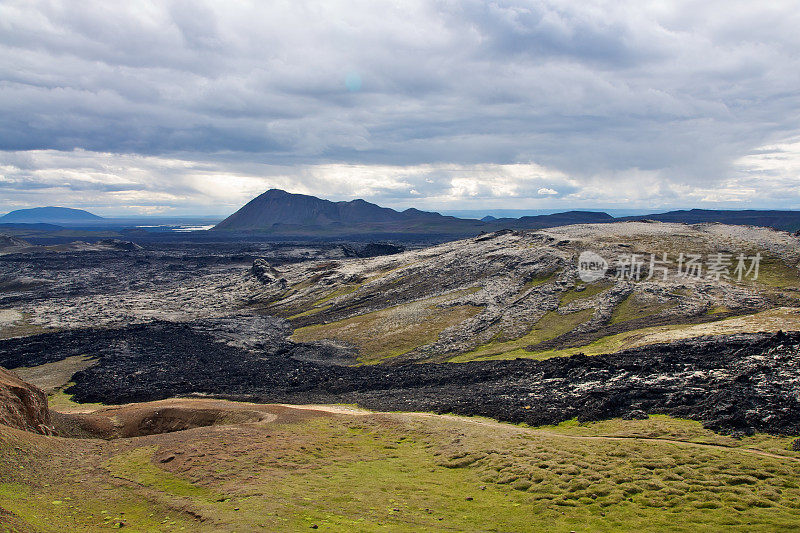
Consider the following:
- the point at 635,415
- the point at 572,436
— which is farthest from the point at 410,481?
the point at 635,415

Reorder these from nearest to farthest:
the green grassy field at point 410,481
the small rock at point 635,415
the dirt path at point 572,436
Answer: the green grassy field at point 410,481, the dirt path at point 572,436, the small rock at point 635,415

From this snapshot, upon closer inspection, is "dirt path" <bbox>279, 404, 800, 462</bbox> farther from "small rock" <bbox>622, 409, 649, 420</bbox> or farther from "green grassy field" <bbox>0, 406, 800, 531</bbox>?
"small rock" <bbox>622, 409, 649, 420</bbox>

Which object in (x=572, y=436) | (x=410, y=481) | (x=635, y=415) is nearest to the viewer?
(x=410, y=481)

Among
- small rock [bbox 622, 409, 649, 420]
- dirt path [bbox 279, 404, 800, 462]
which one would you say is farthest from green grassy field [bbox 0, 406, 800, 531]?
small rock [bbox 622, 409, 649, 420]

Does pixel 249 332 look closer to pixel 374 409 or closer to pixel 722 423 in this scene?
pixel 374 409

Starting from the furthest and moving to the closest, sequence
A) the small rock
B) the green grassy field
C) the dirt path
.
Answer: the small rock < the dirt path < the green grassy field

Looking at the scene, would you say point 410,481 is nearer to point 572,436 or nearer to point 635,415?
point 572,436

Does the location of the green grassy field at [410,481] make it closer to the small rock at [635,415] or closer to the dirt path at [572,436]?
the dirt path at [572,436]

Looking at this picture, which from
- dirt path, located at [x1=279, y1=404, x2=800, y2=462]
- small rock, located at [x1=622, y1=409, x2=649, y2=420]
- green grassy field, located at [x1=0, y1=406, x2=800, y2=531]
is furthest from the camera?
small rock, located at [x1=622, y1=409, x2=649, y2=420]

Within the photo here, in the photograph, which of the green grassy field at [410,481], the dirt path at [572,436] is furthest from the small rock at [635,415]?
the dirt path at [572,436]

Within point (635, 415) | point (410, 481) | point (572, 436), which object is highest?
point (410, 481)

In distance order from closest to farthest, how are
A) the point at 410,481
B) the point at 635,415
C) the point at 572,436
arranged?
the point at 410,481, the point at 572,436, the point at 635,415

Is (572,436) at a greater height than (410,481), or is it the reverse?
(410,481)
